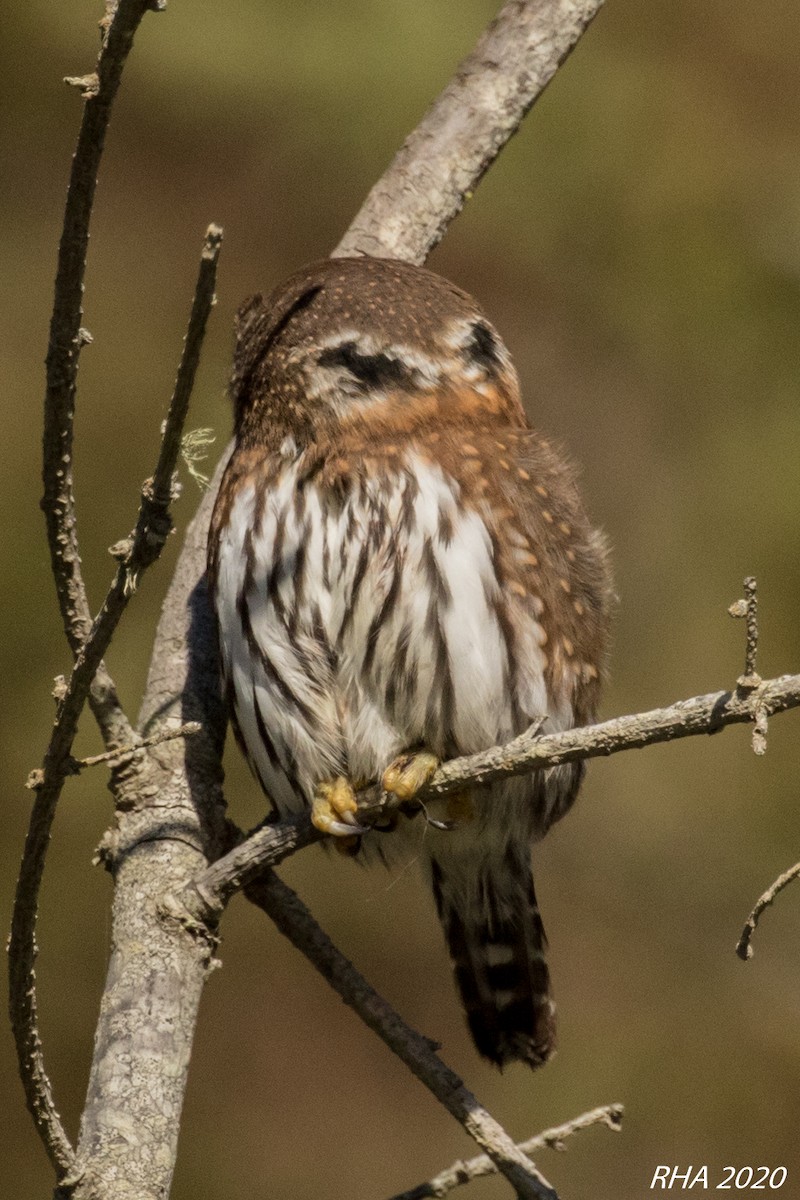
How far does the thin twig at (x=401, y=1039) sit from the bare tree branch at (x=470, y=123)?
1.74 metres

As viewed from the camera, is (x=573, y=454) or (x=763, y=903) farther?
(x=573, y=454)

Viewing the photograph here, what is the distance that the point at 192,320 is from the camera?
208cm

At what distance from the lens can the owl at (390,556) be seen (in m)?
3.22

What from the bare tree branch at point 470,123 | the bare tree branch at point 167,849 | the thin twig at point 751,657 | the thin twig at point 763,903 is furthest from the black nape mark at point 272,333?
the thin twig at point 763,903

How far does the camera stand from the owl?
10.6ft

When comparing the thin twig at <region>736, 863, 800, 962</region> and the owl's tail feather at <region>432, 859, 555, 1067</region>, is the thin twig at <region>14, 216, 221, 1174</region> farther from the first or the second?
the owl's tail feather at <region>432, 859, 555, 1067</region>

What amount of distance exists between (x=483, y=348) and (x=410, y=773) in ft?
3.20

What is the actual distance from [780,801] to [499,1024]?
3321 millimetres

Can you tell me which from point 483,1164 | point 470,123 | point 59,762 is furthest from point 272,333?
point 483,1164

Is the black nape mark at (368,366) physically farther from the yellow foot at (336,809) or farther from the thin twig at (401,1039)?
the thin twig at (401,1039)

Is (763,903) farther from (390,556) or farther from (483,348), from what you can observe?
(483,348)

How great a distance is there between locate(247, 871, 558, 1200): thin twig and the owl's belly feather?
10.1 inches

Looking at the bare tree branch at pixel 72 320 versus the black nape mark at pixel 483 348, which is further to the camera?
the black nape mark at pixel 483 348

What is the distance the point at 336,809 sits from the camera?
328cm
